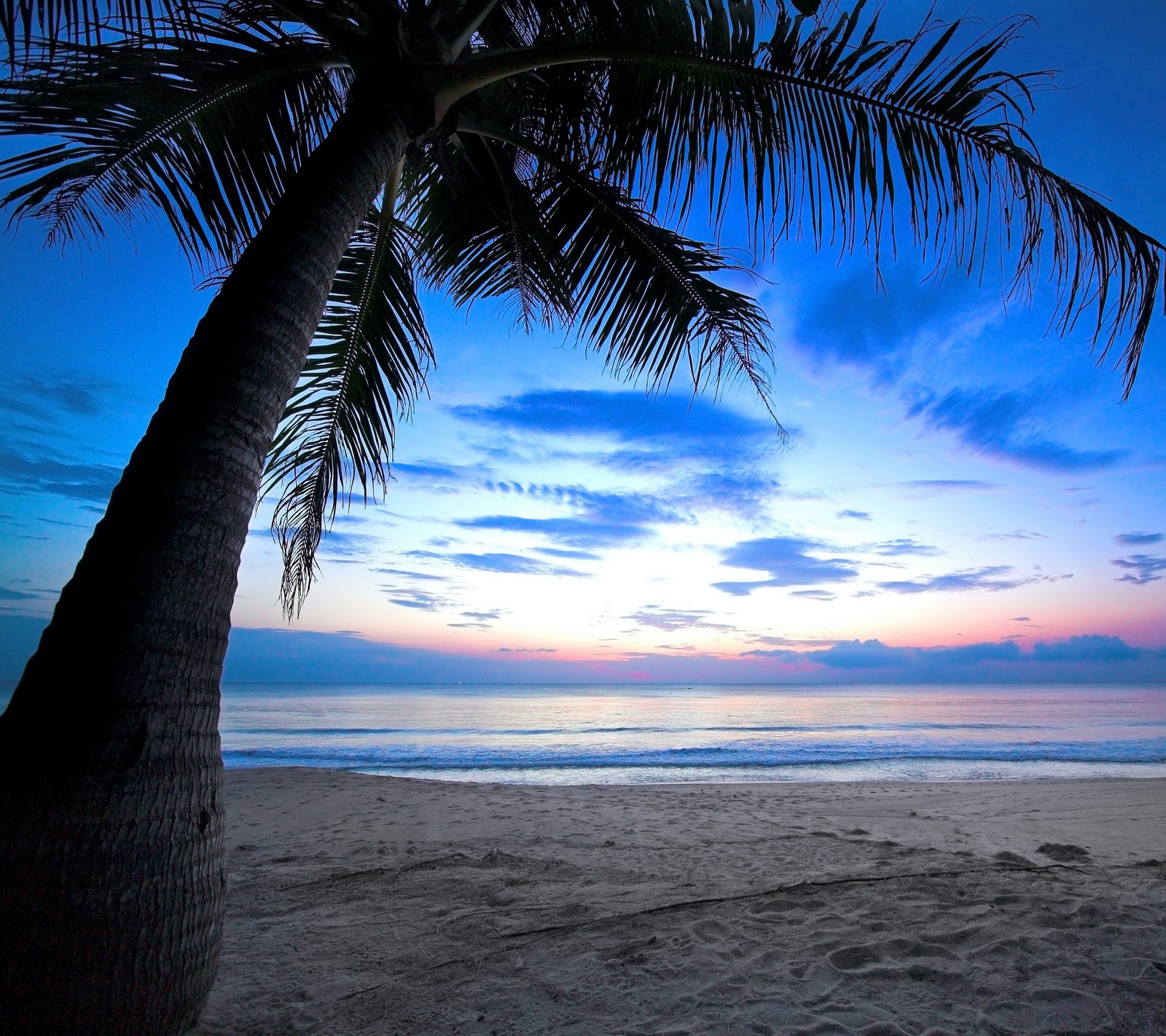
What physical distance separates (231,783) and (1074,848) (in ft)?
34.0

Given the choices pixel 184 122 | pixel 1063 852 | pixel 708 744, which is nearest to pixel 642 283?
pixel 184 122

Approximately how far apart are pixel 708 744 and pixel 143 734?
18508 mm

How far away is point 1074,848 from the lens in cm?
581

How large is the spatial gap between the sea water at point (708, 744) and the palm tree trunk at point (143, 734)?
11.1 m

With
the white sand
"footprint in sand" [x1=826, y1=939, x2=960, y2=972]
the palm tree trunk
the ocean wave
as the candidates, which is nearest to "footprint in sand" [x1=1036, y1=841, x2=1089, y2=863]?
the white sand

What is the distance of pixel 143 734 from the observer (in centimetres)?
172

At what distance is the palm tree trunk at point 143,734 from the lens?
1.62 m

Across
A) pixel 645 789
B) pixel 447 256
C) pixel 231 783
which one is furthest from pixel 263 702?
pixel 447 256

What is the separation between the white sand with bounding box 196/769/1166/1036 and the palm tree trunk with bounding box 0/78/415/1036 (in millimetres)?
588

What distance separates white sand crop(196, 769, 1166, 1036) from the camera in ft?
7.61

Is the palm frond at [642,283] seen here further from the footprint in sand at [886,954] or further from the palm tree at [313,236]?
the footprint in sand at [886,954]

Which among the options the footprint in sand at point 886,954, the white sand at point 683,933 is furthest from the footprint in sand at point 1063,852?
the footprint in sand at point 886,954

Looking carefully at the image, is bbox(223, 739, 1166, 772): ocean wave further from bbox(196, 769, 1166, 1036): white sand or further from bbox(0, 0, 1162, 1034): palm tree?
bbox(0, 0, 1162, 1034): palm tree

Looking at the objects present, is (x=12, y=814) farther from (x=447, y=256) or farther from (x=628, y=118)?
(x=447, y=256)
